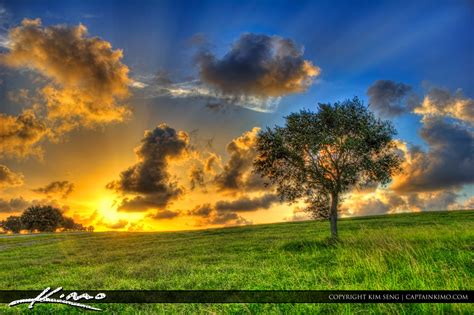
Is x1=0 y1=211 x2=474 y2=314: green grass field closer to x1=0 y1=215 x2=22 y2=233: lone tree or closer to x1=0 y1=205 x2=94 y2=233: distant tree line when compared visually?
x1=0 y1=205 x2=94 y2=233: distant tree line

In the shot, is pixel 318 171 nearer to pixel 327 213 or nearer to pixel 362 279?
pixel 327 213

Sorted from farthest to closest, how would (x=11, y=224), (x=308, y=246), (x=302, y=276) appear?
1. (x=11, y=224)
2. (x=308, y=246)
3. (x=302, y=276)

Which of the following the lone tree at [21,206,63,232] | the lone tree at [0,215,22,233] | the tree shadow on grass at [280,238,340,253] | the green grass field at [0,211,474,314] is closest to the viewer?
the green grass field at [0,211,474,314]

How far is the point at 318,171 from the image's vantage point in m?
37.1

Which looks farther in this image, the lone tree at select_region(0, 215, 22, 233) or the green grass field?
the lone tree at select_region(0, 215, 22, 233)

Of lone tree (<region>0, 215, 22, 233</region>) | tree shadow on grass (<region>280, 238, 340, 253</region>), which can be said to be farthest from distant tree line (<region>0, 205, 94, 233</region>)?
tree shadow on grass (<region>280, 238, 340, 253</region>)

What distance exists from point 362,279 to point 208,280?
8.22 metres

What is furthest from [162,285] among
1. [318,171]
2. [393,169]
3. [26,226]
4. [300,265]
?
[26,226]

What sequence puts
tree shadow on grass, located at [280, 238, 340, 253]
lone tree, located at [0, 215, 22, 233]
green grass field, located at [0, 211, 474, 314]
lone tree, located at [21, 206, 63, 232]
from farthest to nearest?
lone tree, located at [0, 215, 22, 233] < lone tree, located at [21, 206, 63, 232] < tree shadow on grass, located at [280, 238, 340, 253] < green grass field, located at [0, 211, 474, 314]

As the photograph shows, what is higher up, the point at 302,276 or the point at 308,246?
the point at 308,246

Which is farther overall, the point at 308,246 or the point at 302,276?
the point at 308,246

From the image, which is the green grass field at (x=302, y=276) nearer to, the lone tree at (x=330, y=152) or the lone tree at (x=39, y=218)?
the lone tree at (x=330, y=152)

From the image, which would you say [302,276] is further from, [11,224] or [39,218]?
[11,224]

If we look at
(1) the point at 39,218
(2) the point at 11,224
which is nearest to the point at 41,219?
(1) the point at 39,218
